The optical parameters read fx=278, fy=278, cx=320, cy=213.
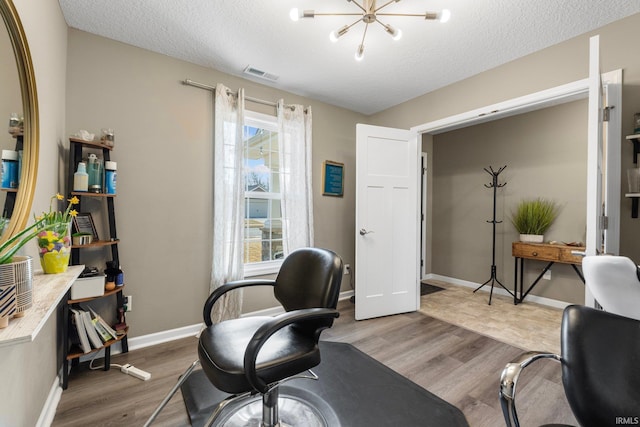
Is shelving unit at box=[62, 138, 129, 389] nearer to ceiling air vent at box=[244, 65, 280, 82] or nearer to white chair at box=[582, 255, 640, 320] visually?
ceiling air vent at box=[244, 65, 280, 82]

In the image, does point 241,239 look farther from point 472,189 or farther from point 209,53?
point 472,189

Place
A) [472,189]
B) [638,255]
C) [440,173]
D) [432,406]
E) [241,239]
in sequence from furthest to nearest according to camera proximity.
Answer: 1. [440,173]
2. [472,189]
3. [241,239]
4. [638,255]
5. [432,406]

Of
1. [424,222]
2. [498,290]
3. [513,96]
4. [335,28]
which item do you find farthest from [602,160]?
[424,222]

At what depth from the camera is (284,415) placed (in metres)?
1.52

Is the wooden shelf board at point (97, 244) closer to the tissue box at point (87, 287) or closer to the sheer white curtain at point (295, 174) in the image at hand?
the tissue box at point (87, 287)

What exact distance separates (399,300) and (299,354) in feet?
7.11

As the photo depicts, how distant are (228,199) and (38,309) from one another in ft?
5.91

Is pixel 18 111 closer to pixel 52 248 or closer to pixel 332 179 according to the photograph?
pixel 52 248

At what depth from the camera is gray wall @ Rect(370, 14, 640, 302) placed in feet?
6.27

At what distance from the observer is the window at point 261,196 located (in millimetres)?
2883

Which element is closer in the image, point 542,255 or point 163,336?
point 163,336

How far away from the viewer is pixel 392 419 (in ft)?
4.93

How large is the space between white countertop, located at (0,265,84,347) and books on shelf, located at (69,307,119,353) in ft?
2.48

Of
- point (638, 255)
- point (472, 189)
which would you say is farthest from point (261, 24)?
point (472, 189)
